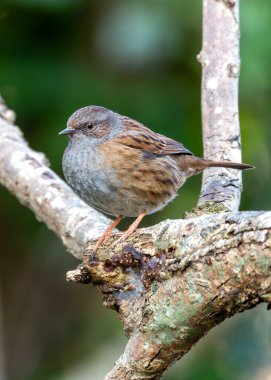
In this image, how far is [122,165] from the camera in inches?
167

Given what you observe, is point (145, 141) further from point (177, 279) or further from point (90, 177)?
point (177, 279)

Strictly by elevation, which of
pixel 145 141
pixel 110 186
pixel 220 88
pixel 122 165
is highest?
pixel 220 88

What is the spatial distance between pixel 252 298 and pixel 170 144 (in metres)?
2.52

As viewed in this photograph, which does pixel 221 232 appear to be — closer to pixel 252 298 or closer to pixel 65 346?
pixel 252 298

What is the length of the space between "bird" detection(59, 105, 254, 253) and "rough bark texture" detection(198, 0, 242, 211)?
9cm

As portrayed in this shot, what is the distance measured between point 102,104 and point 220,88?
5.11ft

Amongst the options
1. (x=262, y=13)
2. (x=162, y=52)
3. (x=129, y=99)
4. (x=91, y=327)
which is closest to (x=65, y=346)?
(x=91, y=327)

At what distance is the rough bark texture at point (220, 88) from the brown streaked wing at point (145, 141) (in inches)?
17.6

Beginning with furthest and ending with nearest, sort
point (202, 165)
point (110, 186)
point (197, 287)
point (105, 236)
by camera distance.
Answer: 1. point (202, 165)
2. point (110, 186)
3. point (105, 236)
4. point (197, 287)

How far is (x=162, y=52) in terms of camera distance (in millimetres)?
5527

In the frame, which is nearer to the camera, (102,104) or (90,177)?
(90,177)

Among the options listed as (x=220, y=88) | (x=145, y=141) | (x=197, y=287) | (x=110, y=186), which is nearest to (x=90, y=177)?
(x=110, y=186)

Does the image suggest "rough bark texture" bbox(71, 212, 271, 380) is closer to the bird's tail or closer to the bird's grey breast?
the bird's grey breast

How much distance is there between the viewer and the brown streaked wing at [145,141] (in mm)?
4500
